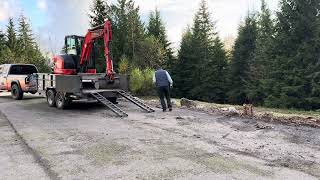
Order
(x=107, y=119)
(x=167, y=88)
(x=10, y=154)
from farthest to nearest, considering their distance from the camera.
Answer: (x=167, y=88) → (x=107, y=119) → (x=10, y=154)

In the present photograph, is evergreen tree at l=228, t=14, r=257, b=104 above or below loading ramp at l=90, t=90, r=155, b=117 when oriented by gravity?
above

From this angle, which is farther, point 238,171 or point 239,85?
point 239,85

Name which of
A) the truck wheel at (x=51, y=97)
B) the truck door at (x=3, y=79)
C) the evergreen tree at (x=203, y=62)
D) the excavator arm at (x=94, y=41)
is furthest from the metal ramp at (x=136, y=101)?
the evergreen tree at (x=203, y=62)

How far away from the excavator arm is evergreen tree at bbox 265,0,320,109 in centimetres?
1779

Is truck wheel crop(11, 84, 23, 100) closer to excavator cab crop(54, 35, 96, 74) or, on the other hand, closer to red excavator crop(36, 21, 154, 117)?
red excavator crop(36, 21, 154, 117)

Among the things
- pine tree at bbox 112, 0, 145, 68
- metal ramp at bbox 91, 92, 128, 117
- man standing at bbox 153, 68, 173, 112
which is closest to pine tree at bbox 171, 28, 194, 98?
pine tree at bbox 112, 0, 145, 68

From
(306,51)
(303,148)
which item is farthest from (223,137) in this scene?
(306,51)

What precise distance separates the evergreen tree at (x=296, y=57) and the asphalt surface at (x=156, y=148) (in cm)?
1885

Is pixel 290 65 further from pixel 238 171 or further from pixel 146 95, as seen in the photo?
pixel 238 171

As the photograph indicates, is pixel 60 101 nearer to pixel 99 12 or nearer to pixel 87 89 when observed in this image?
pixel 87 89

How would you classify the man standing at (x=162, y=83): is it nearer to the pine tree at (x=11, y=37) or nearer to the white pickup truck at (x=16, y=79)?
the white pickup truck at (x=16, y=79)

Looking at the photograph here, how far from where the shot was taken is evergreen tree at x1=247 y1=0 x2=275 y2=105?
34.9 m

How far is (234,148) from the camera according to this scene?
344 inches

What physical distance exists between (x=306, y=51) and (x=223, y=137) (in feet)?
78.0
